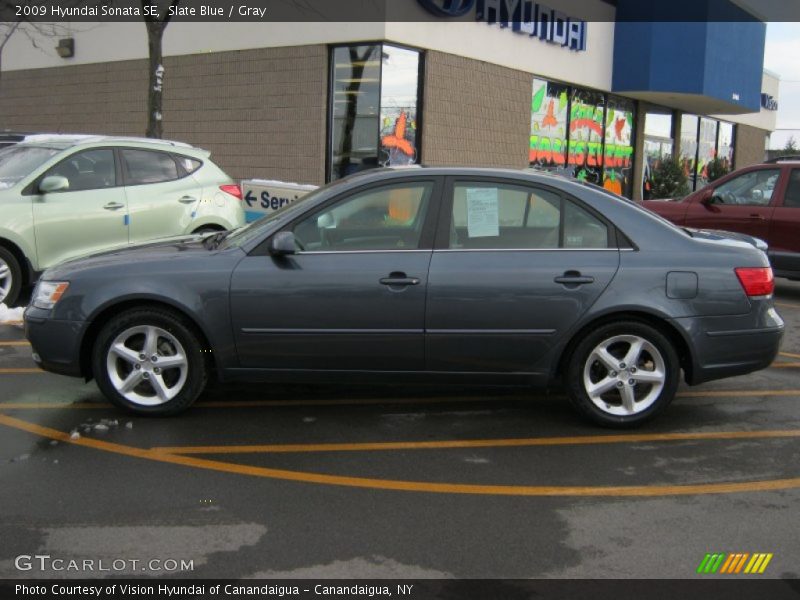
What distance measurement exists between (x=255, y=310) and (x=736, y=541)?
9.66 feet

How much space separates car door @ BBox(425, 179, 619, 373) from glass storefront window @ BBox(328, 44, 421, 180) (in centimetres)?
975

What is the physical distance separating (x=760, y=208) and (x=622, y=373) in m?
6.81

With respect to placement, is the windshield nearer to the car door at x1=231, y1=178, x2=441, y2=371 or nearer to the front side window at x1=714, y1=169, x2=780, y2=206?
the car door at x1=231, y1=178, x2=441, y2=371

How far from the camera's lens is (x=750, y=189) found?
36.4 ft

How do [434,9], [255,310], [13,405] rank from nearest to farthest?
[255,310] < [13,405] < [434,9]

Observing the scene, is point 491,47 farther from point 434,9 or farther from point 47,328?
point 47,328

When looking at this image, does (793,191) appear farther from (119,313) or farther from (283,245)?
(119,313)

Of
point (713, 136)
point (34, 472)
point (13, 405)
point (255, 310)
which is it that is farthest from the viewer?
point (713, 136)

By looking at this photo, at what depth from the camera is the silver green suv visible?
8.43 meters

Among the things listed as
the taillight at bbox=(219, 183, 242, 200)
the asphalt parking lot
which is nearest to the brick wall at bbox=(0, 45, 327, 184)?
the taillight at bbox=(219, 183, 242, 200)

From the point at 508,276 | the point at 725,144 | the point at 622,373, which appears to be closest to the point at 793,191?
the point at 622,373

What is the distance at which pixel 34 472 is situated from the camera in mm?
4449

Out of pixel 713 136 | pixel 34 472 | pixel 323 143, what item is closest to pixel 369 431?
pixel 34 472

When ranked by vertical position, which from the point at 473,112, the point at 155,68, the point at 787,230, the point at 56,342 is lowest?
the point at 56,342
